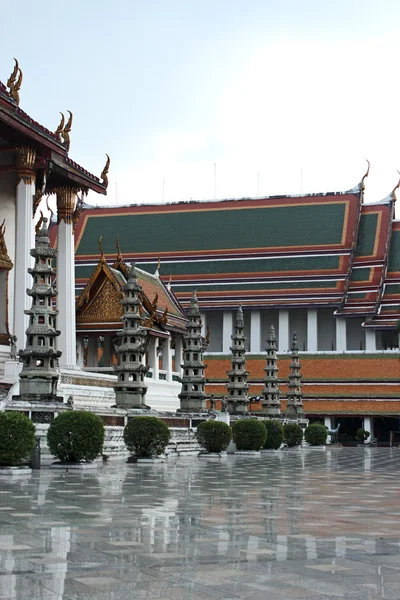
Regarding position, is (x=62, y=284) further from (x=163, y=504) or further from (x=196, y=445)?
(x=163, y=504)

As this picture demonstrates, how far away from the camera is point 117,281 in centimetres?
3281

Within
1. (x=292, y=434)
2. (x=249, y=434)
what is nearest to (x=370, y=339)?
(x=292, y=434)

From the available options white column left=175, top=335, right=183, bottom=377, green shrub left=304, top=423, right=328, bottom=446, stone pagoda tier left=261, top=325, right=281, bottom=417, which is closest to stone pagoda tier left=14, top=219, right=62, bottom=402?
white column left=175, top=335, right=183, bottom=377

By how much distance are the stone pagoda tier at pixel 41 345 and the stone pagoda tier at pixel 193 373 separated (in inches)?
347

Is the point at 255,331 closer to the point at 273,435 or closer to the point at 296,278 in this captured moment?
the point at 296,278

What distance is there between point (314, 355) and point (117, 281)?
20916 millimetres

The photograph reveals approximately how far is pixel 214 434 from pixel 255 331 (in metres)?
31.0

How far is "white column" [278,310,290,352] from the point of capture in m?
54.9

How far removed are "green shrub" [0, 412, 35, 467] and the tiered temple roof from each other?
38.0 m

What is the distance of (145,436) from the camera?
20.5 metres

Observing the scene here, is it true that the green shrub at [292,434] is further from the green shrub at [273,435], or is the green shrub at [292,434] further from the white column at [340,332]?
the white column at [340,332]

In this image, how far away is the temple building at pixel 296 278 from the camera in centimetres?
5034

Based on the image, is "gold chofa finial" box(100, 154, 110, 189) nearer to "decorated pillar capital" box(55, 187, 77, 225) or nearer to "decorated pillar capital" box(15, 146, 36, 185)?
"decorated pillar capital" box(55, 187, 77, 225)

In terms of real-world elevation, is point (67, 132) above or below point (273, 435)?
above
